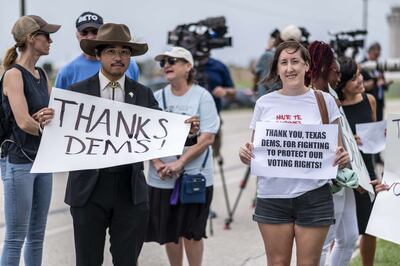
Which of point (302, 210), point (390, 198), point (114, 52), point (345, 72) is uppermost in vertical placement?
point (114, 52)

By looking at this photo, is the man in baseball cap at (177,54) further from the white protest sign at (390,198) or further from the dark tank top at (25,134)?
the white protest sign at (390,198)

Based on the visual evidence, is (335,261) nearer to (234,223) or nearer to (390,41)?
(234,223)

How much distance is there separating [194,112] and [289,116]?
142 cm

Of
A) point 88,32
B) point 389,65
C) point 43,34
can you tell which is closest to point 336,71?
point 88,32

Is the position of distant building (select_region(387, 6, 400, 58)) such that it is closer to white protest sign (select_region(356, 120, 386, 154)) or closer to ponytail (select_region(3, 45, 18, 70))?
white protest sign (select_region(356, 120, 386, 154))

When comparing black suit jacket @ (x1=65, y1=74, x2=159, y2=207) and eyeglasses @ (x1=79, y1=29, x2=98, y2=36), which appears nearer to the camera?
black suit jacket @ (x1=65, y1=74, x2=159, y2=207)

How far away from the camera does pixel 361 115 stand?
551cm

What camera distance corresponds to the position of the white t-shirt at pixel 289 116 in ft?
13.9

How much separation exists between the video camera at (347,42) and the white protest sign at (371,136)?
2.87m

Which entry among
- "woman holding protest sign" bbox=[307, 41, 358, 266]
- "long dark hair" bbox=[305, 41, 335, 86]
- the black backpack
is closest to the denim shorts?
"woman holding protest sign" bbox=[307, 41, 358, 266]

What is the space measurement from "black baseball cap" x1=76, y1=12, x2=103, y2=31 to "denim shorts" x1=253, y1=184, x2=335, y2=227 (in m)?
2.00

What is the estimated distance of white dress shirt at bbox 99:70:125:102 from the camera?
434 cm

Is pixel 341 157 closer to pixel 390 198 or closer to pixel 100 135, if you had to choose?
pixel 390 198

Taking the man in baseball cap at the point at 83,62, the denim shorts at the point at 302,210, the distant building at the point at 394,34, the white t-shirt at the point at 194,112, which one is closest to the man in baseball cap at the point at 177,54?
the white t-shirt at the point at 194,112
